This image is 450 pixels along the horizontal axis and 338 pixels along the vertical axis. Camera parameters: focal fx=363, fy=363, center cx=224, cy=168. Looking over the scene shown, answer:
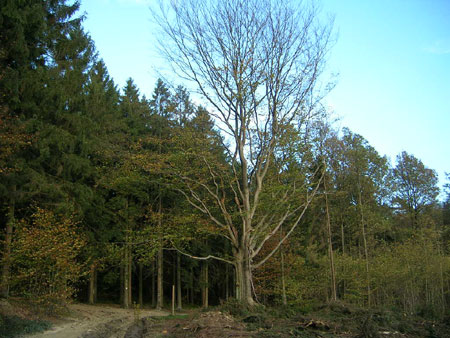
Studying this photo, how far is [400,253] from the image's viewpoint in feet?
69.4

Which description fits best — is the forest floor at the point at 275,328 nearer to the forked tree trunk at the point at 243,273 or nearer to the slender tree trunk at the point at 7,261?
the forked tree trunk at the point at 243,273

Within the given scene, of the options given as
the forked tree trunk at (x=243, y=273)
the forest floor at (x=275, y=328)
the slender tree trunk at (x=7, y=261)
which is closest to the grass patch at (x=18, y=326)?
the forest floor at (x=275, y=328)

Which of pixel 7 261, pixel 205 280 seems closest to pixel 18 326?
pixel 7 261

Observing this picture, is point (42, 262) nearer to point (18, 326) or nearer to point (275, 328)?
point (18, 326)

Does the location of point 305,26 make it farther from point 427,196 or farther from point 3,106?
point 427,196

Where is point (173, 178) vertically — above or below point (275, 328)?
above

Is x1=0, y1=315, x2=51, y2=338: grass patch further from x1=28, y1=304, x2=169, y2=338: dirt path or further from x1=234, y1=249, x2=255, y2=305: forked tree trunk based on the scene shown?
x1=234, y1=249, x2=255, y2=305: forked tree trunk

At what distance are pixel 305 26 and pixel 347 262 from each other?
13.6 metres

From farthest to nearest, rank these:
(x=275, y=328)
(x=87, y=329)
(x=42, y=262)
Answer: (x=42, y=262)
(x=87, y=329)
(x=275, y=328)

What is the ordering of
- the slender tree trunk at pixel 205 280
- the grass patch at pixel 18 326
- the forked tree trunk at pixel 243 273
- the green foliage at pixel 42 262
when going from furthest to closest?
the slender tree trunk at pixel 205 280 < the forked tree trunk at pixel 243 273 < the green foliage at pixel 42 262 < the grass patch at pixel 18 326

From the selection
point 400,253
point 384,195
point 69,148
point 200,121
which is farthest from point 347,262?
point 69,148

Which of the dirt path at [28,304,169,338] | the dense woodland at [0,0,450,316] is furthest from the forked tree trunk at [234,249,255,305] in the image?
the dirt path at [28,304,169,338]

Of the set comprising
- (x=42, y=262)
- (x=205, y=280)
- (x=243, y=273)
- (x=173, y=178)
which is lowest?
(x=205, y=280)

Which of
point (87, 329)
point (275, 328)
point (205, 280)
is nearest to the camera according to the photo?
point (275, 328)
